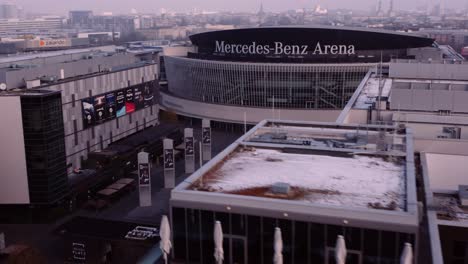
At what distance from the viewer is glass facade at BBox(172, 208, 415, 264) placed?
1605 cm

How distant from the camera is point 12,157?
41500 millimetres

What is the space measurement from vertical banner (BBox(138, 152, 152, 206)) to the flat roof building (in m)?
21.6

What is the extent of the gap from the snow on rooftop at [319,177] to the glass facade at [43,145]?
887 inches

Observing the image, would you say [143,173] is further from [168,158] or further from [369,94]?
[369,94]

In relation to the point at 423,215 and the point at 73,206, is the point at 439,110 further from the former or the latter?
the point at 73,206

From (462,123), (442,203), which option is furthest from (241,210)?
(462,123)

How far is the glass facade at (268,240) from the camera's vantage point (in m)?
16.0

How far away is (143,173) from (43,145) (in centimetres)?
811

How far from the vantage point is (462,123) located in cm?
3362

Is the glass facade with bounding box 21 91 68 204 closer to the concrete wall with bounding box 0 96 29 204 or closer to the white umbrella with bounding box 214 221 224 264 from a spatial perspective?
the concrete wall with bounding box 0 96 29 204

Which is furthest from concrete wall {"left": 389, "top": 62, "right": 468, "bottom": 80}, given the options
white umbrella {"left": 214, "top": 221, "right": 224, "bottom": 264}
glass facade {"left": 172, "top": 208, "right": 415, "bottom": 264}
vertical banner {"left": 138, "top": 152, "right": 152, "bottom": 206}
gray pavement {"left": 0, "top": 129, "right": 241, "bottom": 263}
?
white umbrella {"left": 214, "top": 221, "right": 224, "bottom": 264}

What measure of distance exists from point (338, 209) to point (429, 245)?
361 centimetres

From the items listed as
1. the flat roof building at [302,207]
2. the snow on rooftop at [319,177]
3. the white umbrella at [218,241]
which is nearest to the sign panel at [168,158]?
the snow on rooftop at [319,177]

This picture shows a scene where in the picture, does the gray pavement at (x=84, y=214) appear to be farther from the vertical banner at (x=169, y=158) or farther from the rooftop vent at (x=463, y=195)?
the rooftop vent at (x=463, y=195)
